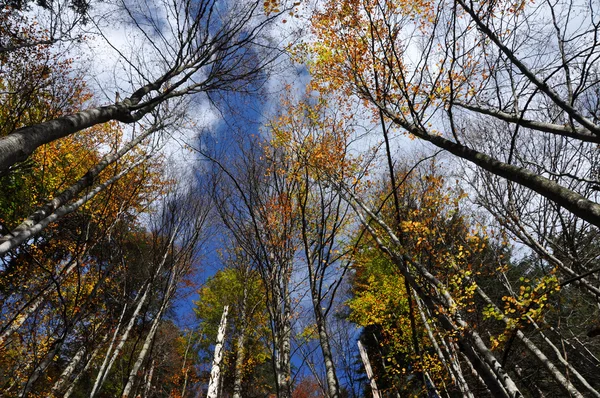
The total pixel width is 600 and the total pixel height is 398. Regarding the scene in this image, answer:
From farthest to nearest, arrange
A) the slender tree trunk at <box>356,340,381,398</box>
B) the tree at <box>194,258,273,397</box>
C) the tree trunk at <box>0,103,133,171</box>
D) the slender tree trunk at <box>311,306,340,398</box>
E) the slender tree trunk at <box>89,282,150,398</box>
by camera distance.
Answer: the tree at <box>194,258,273,397</box> < the slender tree trunk at <box>356,340,381,398</box> < the slender tree trunk at <box>89,282,150,398</box> < the slender tree trunk at <box>311,306,340,398</box> < the tree trunk at <box>0,103,133,171</box>

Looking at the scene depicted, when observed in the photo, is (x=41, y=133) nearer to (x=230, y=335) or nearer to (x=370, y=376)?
(x=370, y=376)

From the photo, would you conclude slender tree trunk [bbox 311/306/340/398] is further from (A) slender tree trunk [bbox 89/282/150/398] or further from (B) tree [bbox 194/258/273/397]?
(B) tree [bbox 194/258/273/397]

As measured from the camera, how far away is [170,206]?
4.34 m

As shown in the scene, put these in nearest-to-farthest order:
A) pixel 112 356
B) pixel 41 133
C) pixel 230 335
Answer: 1. pixel 41 133
2. pixel 112 356
3. pixel 230 335

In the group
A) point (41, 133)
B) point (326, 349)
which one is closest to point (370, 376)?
point (326, 349)

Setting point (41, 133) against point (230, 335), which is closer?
point (41, 133)

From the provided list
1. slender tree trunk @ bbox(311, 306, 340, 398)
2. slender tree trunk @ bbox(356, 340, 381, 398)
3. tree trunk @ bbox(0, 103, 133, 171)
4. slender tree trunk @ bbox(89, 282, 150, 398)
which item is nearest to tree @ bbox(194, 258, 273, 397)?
slender tree trunk @ bbox(89, 282, 150, 398)

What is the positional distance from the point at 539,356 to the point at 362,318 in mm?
6085

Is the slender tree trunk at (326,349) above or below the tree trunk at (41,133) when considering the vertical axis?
below

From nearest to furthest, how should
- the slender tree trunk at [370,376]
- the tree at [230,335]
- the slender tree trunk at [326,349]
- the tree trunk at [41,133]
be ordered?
the tree trunk at [41,133]
the slender tree trunk at [326,349]
the slender tree trunk at [370,376]
the tree at [230,335]

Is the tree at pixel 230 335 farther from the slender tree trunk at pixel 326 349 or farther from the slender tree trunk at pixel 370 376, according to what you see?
the slender tree trunk at pixel 326 349

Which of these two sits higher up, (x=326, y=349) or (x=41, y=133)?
(x=41, y=133)

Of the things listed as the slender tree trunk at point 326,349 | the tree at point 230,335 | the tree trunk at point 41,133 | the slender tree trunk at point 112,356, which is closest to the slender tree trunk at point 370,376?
the slender tree trunk at point 326,349

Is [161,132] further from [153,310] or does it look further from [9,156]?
[153,310]
